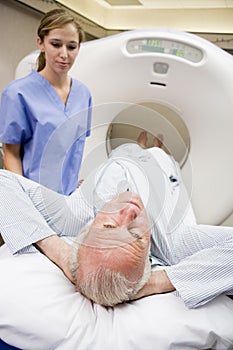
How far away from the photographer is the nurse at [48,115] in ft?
4.64

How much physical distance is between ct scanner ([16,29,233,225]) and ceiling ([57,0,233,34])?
2.67 ft

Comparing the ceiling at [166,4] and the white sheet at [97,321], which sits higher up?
the ceiling at [166,4]

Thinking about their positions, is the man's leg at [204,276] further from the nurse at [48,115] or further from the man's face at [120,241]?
the nurse at [48,115]

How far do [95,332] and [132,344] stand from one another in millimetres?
78

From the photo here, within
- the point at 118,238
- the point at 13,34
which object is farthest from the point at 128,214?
the point at 13,34

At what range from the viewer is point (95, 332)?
0.87m

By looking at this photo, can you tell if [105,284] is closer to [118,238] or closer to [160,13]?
[118,238]

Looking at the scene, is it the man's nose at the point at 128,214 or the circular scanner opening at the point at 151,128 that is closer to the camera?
the man's nose at the point at 128,214

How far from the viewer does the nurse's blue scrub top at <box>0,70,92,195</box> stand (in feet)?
4.67

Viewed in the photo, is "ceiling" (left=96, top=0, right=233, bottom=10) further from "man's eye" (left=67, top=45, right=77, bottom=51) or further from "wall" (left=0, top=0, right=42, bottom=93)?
"man's eye" (left=67, top=45, right=77, bottom=51)

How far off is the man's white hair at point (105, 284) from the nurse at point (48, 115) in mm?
549

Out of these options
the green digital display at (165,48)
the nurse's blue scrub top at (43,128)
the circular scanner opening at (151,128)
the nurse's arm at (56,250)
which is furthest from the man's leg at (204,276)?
the green digital display at (165,48)

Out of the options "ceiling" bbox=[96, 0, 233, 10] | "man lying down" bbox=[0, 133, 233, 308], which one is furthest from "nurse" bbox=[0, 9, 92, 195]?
"ceiling" bbox=[96, 0, 233, 10]

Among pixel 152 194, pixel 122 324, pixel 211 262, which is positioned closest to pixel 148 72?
pixel 152 194
